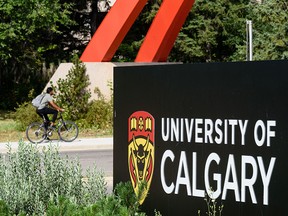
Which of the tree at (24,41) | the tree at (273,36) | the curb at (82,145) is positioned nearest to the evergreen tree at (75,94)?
the curb at (82,145)

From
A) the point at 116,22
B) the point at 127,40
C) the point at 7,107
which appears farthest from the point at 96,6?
the point at 116,22

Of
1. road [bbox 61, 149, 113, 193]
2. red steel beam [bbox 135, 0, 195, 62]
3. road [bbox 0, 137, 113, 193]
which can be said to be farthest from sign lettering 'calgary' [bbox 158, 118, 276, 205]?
red steel beam [bbox 135, 0, 195, 62]

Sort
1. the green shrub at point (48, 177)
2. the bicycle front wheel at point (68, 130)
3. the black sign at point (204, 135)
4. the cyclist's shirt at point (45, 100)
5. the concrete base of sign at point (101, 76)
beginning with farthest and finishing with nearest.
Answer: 1. the concrete base of sign at point (101, 76)
2. the bicycle front wheel at point (68, 130)
3. the cyclist's shirt at point (45, 100)
4. the green shrub at point (48, 177)
5. the black sign at point (204, 135)

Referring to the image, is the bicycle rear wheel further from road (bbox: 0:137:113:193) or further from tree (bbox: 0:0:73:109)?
tree (bbox: 0:0:73:109)

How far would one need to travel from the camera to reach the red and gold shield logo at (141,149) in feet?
24.0

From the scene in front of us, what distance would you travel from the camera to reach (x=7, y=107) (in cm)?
4103

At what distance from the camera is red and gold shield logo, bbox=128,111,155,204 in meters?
7.31

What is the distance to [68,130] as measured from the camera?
22.7 meters

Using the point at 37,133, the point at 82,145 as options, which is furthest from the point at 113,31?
the point at 82,145

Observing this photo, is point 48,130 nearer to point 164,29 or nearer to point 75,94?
point 75,94

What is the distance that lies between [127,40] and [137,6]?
62.5 feet

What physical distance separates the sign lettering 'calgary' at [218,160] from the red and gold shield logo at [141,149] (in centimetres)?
19

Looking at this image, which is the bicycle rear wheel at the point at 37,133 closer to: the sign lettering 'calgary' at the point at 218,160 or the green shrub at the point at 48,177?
the green shrub at the point at 48,177

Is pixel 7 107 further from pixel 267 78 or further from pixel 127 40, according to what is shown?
pixel 267 78
